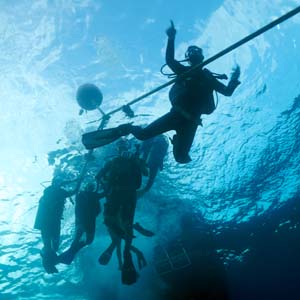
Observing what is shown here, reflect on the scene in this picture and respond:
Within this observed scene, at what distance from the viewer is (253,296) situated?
1074 inches

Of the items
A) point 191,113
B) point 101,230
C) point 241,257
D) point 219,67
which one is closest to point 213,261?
point 241,257

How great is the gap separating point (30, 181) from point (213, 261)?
15.2 metres

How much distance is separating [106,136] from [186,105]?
1.84 m

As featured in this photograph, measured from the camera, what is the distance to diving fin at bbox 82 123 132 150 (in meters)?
6.67

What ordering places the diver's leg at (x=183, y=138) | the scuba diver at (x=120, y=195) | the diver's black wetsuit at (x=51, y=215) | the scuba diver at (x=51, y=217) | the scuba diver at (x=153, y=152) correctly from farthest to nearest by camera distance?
the scuba diver at (x=153, y=152), the diver's black wetsuit at (x=51, y=215), the scuba diver at (x=51, y=217), the scuba diver at (x=120, y=195), the diver's leg at (x=183, y=138)

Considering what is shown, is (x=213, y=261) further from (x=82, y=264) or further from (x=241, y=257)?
(x=82, y=264)

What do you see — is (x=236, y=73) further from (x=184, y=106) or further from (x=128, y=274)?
(x=128, y=274)

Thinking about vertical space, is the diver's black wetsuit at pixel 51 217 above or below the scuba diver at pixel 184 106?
above

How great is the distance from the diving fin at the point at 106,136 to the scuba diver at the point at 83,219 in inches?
116

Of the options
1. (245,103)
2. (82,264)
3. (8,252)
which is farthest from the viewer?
(82,264)

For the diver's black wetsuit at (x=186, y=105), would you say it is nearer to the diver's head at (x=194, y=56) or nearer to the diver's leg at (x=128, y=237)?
the diver's head at (x=194, y=56)

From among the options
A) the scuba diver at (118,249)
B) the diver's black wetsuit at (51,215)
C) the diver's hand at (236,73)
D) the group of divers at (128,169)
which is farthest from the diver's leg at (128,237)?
the diver's hand at (236,73)

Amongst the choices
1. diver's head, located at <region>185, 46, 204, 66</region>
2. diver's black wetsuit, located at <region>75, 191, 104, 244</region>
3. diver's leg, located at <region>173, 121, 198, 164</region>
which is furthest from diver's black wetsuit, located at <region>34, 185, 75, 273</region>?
diver's head, located at <region>185, 46, 204, 66</region>

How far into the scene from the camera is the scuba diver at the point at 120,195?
7.88 meters
